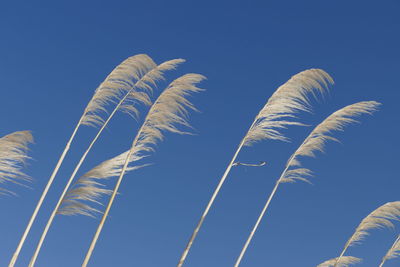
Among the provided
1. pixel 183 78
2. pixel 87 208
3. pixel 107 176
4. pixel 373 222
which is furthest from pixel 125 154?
pixel 373 222

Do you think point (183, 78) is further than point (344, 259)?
No

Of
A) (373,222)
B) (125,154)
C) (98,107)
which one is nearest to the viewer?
(125,154)

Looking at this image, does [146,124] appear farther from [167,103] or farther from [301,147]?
[301,147]

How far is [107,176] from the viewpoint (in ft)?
19.2

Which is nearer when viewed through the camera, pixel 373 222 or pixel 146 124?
pixel 146 124

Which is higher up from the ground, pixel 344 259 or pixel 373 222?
pixel 373 222

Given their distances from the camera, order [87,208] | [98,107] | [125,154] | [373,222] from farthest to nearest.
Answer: [373,222]
[98,107]
[125,154]
[87,208]

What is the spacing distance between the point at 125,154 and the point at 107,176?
1.11 feet

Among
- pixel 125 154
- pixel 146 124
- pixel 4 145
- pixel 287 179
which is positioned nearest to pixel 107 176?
pixel 125 154

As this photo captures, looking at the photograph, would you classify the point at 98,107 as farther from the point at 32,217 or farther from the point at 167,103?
the point at 32,217

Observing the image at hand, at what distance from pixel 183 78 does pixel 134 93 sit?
70cm

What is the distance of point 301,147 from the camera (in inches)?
249

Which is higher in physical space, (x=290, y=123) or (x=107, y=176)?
(x=290, y=123)

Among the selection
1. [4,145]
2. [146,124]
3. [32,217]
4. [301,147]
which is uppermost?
[301,147]
